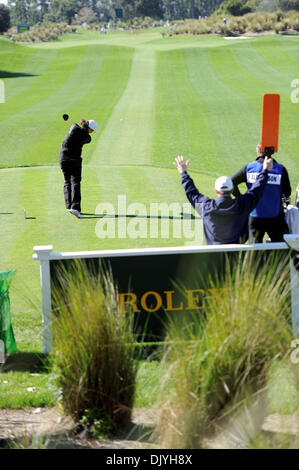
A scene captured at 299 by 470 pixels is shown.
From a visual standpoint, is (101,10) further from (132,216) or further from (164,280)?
(164,280)

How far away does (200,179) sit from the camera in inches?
680

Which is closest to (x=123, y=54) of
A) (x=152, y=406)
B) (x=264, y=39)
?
(x=264, y=39)

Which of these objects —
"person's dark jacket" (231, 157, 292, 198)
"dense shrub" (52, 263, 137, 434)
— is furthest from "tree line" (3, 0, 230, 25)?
"dense shrub" (52, 263, 137, 434)

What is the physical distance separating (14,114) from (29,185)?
654 inches

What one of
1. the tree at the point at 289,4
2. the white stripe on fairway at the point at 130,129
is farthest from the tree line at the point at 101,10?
the white stripe on fairway at the point at 130,129

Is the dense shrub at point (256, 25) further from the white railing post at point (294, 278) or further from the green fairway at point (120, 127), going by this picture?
the white railing post at point (294, 278)

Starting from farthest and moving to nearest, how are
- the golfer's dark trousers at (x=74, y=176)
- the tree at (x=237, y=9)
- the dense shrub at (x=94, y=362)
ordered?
the tree at (x=237, y=9) < the golfer's dark trousers at (x=74, y=176) < the dense shrub at (x=94, y=362)

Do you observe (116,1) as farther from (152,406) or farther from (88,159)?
(152,406)

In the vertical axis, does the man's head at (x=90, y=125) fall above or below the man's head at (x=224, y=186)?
above

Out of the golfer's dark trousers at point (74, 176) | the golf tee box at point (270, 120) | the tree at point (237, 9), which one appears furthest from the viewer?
the tree at point (237, 9)

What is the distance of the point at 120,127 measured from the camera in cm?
2712

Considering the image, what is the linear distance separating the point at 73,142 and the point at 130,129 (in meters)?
14.5

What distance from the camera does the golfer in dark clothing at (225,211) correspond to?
7177 millimetres
